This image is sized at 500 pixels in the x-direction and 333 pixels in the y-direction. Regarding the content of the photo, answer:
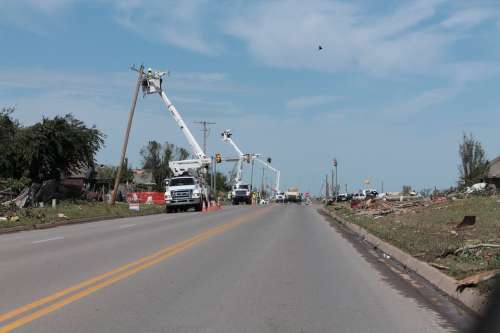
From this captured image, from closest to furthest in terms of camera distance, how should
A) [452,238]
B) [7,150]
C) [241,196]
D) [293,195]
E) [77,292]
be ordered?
[77,292] < [452,238] < [7,150] < [241,196] < [293,195]

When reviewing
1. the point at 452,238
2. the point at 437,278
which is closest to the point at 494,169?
the point at 452,238

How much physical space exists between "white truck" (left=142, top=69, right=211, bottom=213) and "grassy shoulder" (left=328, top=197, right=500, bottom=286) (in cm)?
2122

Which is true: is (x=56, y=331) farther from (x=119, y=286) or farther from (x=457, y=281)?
(x=457, y=281)

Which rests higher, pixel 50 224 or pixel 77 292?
pixel 50 224

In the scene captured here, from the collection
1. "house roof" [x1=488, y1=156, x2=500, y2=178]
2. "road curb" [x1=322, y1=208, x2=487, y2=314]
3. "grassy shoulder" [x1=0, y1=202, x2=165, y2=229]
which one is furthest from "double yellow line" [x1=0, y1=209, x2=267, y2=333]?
"house roof" [x1=488, y1=156, x2=500, y2=178]

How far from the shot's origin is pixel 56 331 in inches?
281

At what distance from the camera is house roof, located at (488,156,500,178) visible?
56153mm

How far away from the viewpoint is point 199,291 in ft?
32.2

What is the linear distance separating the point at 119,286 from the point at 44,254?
218 inches

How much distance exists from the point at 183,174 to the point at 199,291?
40.9m

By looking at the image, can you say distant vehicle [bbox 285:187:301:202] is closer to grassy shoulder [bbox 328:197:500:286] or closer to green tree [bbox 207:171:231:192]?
green tree [bbox 207:171:231:192]

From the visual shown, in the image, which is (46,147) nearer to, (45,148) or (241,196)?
(45,148)

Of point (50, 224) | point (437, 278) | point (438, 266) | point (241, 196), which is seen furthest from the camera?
point (241, 196)

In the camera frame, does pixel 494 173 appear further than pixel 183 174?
Yes
